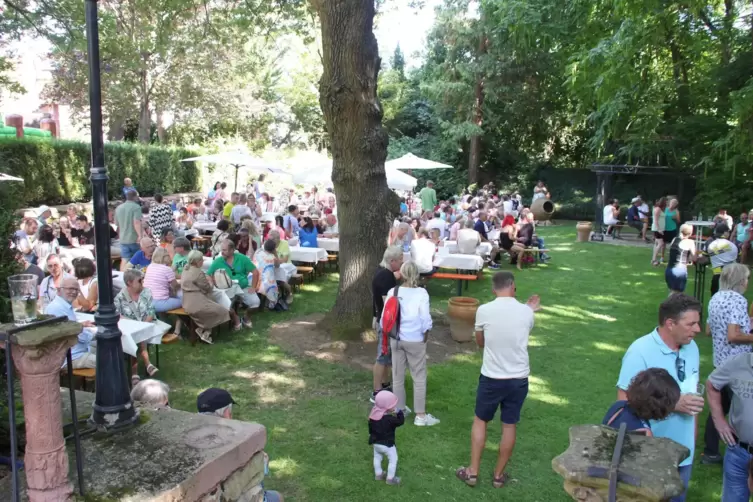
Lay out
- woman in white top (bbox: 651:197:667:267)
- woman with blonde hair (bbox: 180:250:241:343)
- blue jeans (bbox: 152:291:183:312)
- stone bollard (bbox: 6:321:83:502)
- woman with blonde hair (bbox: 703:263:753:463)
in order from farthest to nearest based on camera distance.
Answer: woman in white top (bbox: 651:197:667:267), blue jeans (bbox: 152:291:183:312), woman with blonde hair (bbox: 180:250:241:343), woman with blonde hair (bbox: 703:263:753:463), stone bollard (bbox: 6:321:83:502)

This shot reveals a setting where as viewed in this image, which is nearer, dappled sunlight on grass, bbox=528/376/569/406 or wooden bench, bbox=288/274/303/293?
dappled sunlight on grass, bbox=528/376/569/406

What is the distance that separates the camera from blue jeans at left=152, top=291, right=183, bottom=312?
8094mm

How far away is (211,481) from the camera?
3.15 m

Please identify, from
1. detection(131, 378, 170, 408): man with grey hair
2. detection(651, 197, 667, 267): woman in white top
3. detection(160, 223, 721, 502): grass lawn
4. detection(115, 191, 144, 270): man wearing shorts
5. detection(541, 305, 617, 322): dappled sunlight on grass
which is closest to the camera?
detection(131, 378, 170, 408): man with grey hair

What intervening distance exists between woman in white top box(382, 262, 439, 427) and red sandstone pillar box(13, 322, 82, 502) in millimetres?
3377

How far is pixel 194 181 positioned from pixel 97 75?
25.4 metres

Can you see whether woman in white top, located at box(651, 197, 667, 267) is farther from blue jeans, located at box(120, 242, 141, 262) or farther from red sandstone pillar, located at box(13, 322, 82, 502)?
red sandstone pillar, located at box(13, 322, 82, 502)

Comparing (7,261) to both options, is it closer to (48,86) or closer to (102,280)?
(102,280)

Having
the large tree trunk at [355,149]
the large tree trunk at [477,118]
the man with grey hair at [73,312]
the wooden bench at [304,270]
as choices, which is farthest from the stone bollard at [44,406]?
the large tree trunk at [477,118]

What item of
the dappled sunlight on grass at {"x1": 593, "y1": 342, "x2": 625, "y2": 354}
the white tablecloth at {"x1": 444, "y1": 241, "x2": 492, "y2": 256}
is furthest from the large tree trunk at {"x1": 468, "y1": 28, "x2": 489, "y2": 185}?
the dappled sunlight on grass at {"x1": 593, "y1": 342, "x2": 625, "y2": 354}

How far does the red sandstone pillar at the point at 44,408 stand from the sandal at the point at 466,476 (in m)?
3.10

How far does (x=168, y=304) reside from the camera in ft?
26.8

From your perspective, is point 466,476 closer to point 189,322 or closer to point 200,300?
point 200,300

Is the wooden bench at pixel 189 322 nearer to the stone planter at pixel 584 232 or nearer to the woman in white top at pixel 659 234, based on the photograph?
the woman in white top at pixel 659 234
